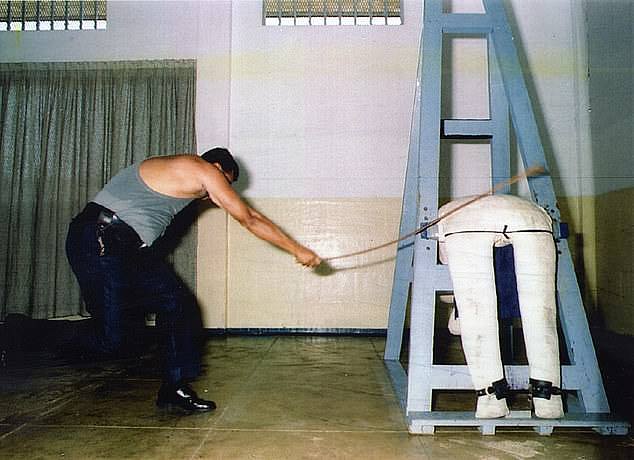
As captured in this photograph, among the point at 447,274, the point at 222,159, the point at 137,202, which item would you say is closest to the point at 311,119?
the point at 222,159

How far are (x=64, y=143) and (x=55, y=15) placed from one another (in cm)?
143

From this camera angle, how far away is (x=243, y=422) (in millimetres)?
2061

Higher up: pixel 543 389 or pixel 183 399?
pixel 543 389

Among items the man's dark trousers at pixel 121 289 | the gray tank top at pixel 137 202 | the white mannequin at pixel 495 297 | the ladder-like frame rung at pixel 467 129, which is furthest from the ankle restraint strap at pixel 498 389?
the gray tank top at pixel 137 202

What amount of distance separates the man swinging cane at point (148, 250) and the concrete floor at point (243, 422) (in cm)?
28

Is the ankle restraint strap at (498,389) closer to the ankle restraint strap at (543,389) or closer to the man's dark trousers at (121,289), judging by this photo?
the ankle restraint strap at (543,389)

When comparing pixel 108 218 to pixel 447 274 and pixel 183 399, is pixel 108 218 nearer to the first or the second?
pixel 183 399

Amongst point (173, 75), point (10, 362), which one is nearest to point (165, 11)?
point (173, 75)

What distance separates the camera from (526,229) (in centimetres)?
189

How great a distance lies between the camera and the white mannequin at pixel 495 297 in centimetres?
187

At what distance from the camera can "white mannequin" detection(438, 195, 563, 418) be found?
1.87 metres

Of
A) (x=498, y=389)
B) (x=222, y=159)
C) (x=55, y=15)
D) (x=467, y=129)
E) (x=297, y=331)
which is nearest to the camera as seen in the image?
(x=498, y=389)

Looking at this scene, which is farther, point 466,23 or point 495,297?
point 466,23

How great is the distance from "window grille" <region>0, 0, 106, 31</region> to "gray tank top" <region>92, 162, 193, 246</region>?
11.8ft
